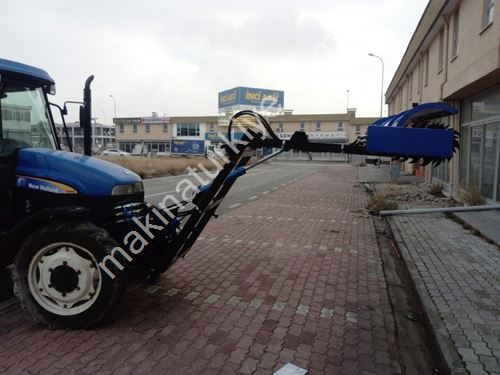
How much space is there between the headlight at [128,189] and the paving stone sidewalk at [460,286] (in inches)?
131

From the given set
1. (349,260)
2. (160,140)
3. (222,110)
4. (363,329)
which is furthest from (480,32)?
(160,140)

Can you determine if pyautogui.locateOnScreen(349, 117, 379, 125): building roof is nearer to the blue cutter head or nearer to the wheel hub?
the blue cutter head

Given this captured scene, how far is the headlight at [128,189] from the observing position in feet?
12.9

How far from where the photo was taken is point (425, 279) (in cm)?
504

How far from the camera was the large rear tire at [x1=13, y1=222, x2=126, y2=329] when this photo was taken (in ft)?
11.9

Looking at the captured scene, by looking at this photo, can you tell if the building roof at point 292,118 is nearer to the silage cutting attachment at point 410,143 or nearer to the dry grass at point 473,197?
the dry grass at point 473,197

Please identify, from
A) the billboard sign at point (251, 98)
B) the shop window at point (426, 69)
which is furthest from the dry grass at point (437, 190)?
the billboard sign at point (251, 98)

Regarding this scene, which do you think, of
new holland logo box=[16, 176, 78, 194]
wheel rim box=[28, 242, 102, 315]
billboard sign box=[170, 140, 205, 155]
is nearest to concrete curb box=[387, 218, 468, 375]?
wheel rim box=[28, 242, 102, 315]

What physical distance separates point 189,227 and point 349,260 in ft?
10.2

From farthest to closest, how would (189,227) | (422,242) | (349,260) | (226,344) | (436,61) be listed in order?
(436,61), (422,242), (349,260), (189,227), (226,344)

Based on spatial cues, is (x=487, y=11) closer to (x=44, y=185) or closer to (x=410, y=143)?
(x=410, y=143)

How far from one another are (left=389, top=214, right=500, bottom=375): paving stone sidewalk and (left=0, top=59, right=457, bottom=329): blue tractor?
5.36ft

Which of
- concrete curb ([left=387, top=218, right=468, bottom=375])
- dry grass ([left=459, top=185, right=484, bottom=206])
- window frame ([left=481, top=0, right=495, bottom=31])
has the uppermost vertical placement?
window frame ([left=481, top=0, right=495, bottom=31])

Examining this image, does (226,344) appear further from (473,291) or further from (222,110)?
(222,110)
